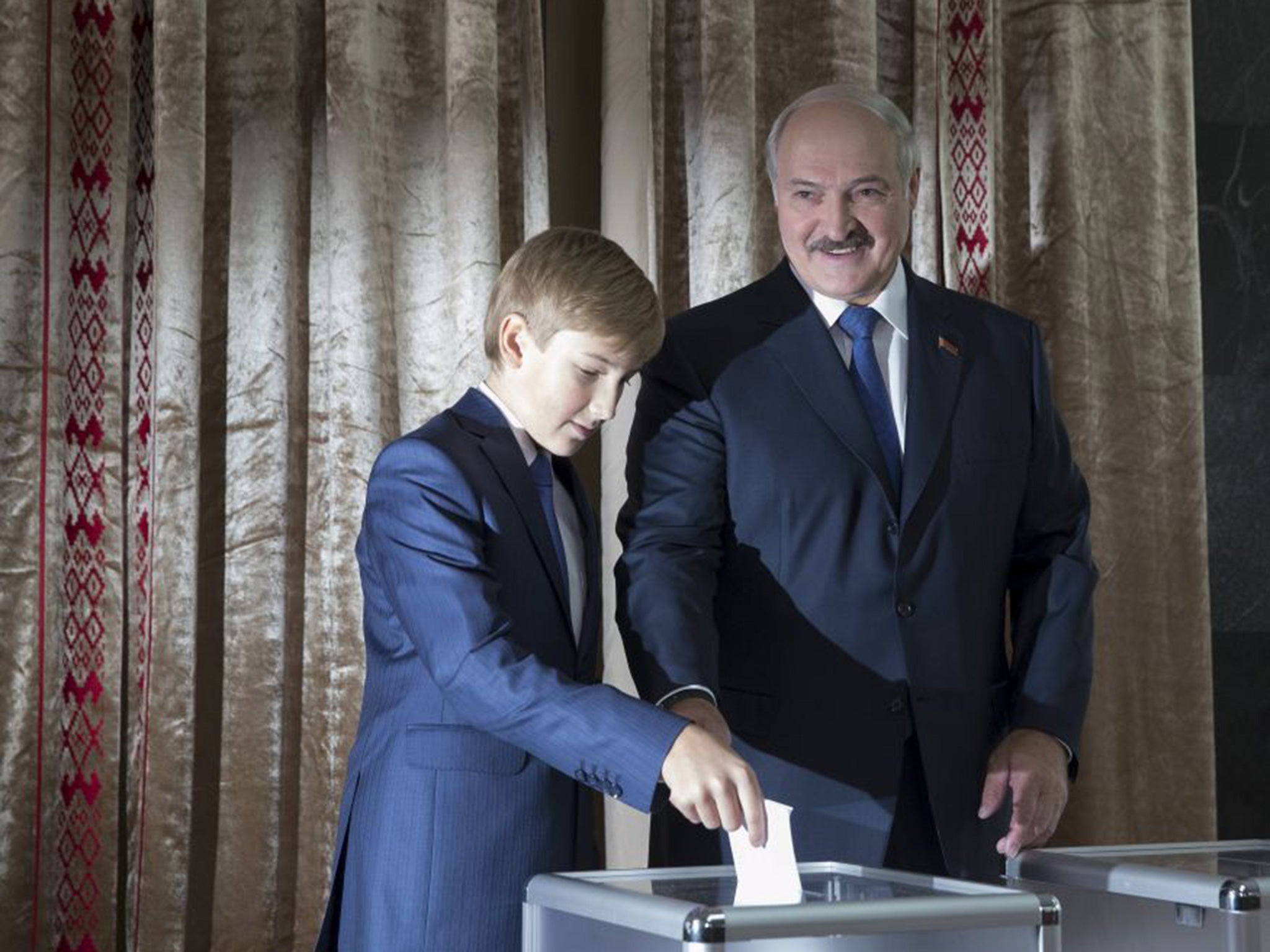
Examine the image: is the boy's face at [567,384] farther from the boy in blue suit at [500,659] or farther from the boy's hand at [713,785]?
the boy's hand at [713,785]

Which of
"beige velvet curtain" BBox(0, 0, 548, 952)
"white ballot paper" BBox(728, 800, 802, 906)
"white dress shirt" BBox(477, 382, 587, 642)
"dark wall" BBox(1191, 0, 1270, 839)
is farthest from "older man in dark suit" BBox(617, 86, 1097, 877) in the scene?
"dark wall" BBox(1191, 0, 1270, 839)

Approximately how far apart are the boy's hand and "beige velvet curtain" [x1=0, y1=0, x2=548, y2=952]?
1.27 meters

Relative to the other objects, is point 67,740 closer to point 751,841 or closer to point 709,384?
point 709,384

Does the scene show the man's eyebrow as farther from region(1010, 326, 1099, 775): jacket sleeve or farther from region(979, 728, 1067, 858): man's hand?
region(979, 728, 1067, 858): man's hand

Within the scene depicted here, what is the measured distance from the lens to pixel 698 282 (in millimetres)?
3072

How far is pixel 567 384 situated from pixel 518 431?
0.08 m

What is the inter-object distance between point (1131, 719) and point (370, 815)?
1.89 meters

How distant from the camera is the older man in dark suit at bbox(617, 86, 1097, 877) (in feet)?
6.77

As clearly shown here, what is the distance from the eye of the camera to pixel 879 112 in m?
2.28

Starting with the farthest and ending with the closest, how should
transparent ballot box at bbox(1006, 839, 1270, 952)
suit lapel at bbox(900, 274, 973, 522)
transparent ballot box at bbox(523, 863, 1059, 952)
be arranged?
suit lapel at bbox(900, 274, 973, 522) < transparent ballot box at bbox(1006, 839, 1270, 952) < transparent ballot box at bbox(523, 863, 1059, 952)

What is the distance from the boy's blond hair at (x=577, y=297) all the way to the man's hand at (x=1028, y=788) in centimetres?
62

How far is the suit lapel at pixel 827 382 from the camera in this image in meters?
2.13

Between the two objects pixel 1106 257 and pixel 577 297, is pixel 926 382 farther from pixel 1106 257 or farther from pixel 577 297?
pixel 1106 257

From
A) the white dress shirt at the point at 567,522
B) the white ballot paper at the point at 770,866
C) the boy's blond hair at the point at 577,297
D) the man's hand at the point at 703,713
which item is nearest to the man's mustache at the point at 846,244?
the boy's blond hair at the point at 577,297
